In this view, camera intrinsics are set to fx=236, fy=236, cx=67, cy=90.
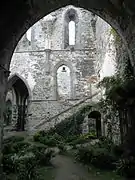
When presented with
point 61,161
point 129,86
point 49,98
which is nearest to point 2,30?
point 129,86

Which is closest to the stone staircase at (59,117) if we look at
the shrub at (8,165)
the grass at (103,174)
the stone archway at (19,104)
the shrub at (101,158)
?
the stone archway at (19,104)

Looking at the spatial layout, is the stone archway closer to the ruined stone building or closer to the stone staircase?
the ruined stone building

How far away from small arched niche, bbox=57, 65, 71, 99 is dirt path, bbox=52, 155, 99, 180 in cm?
1132

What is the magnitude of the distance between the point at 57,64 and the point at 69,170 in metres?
14.5

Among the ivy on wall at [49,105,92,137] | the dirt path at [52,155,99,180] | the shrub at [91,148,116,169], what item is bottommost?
the dirt path at [52,155,99,180]

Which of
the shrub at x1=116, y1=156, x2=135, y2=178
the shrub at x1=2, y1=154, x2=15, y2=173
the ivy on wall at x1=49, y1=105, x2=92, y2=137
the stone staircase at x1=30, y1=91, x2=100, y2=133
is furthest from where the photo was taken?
the stone staircase at x1=30, y1=91, x2=100, y2=133

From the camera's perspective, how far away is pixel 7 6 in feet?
15.6

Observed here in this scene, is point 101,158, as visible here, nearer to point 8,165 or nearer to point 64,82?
point 8,165

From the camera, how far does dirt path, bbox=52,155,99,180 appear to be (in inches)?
244

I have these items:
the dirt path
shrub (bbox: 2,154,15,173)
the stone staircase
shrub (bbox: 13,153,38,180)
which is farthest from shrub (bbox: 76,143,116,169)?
the stone staircase

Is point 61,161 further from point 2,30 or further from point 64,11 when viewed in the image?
point 64,11

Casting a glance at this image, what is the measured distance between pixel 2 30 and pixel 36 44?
17.1 metres

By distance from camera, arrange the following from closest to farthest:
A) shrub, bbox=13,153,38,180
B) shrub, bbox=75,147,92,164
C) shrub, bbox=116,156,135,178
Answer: shrub, bbox=13,153,38,180
shrub, bbox=116,156,135,178
shrub, bbox=75,147,92,164

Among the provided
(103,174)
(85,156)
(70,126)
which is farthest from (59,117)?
(103,174)
